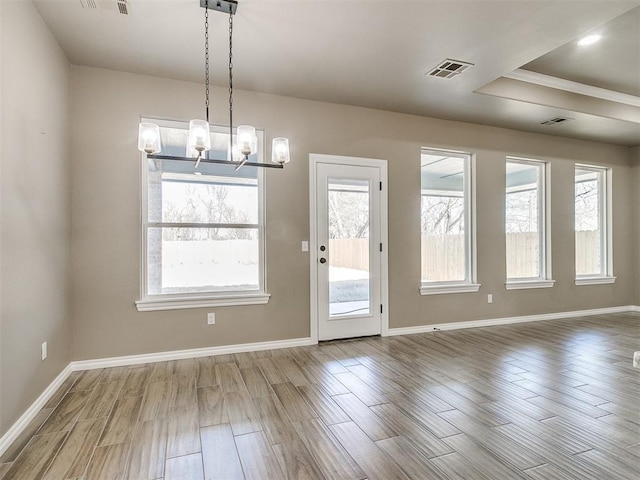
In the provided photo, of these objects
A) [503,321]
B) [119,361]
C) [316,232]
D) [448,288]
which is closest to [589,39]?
[448,288]

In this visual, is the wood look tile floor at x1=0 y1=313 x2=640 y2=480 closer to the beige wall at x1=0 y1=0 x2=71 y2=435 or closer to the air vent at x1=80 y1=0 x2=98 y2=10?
the beige wall at x1=0 y1=0 x2=71 y2=435

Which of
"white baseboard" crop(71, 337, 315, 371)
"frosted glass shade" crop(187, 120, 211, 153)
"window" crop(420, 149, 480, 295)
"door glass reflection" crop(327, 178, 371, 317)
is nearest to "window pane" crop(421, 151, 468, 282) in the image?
"window" crop(420, 149, 480, 295)

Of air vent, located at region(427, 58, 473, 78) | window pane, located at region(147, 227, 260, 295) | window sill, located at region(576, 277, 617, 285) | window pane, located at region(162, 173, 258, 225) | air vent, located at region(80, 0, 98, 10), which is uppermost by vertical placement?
air vent, located at region(80, 0, 98, 10)

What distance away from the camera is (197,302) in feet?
11.5

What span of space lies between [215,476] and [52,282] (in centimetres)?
209

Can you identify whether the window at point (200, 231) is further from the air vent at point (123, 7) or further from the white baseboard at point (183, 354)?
the air vent at point (123, 7)

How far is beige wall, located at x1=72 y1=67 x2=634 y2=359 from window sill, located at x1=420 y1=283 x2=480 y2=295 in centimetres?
8

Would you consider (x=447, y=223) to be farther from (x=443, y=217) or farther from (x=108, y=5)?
(x=108, y=5)

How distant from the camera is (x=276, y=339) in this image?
12.5ft

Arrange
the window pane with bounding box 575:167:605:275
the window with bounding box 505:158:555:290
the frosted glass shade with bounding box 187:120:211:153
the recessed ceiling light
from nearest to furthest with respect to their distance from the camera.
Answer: the frosted glass shade with bounding box 187:120:211:153, the recessed ceiling light, the window with bounding box 505:158:555:290, the window pane with bounding box 575:167:605:275

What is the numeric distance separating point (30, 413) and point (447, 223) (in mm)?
4743

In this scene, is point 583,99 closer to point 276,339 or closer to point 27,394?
point 276,339

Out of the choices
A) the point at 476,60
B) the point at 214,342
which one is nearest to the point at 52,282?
the point at 214,342

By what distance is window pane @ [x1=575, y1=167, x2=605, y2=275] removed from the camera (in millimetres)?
5672
